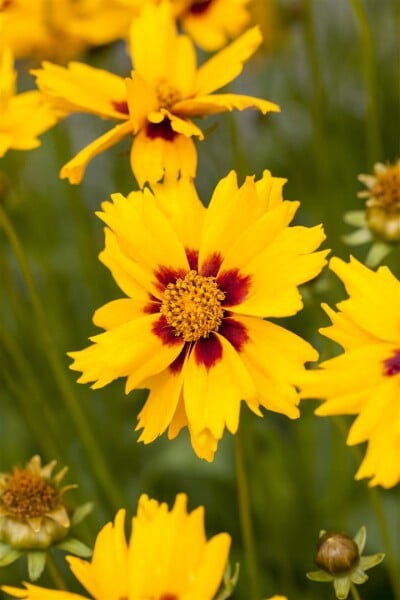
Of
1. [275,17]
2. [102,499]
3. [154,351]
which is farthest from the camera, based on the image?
[275,17]

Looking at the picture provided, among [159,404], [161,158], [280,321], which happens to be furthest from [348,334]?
[280,321]

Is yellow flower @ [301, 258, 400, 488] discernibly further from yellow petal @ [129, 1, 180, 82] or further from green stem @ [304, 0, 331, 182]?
green stem @ [304, 0, 331, 182]

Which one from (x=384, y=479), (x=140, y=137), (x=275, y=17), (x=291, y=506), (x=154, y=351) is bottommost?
(x=291, y=506)

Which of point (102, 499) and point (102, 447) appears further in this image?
point (102, 447)

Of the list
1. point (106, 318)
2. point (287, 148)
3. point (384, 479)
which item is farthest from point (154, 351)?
point (287, 148)

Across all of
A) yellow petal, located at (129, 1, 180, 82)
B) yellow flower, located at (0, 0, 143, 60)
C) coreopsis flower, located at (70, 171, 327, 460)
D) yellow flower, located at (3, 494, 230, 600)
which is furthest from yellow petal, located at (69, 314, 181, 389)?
yellow flower, located at (0, 0, 143, 60)

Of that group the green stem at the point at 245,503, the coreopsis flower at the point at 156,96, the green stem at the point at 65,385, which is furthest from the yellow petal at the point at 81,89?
the green stem at the point at 245,503

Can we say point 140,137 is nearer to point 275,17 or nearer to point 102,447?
point 102,447
